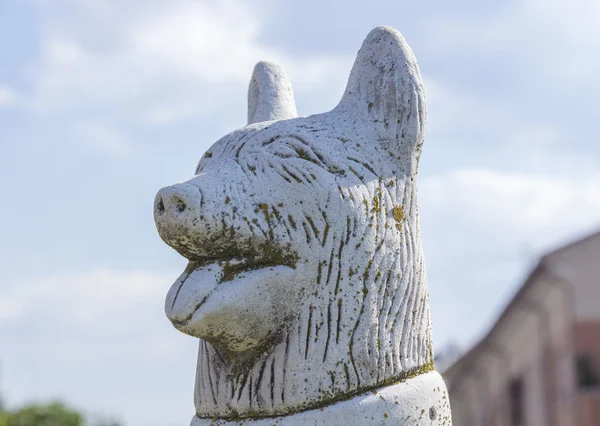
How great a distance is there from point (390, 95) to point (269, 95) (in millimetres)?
675

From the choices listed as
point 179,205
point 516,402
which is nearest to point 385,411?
point 179,205

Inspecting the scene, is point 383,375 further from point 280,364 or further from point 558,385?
point 558,385

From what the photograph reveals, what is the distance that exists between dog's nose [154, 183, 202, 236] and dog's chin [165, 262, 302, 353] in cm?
19

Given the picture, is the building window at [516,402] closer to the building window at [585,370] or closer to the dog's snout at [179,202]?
the building window at [585,370]

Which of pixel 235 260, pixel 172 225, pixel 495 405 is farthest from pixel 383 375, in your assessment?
pixel 495 405

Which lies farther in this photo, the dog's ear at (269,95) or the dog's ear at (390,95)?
the dog's ear at (269,95)

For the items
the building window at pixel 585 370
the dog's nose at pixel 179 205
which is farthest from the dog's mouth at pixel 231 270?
the building window at pixel 585 370

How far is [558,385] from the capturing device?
18.6m

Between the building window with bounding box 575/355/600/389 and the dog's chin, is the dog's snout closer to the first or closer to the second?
the dog's chin

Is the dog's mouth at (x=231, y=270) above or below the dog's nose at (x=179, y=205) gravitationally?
below

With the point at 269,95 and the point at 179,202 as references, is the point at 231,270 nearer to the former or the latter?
the point at 179,202

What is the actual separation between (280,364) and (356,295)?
0.32 metres

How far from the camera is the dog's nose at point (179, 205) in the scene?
9.59 ft

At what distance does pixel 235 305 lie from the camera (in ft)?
9.58
